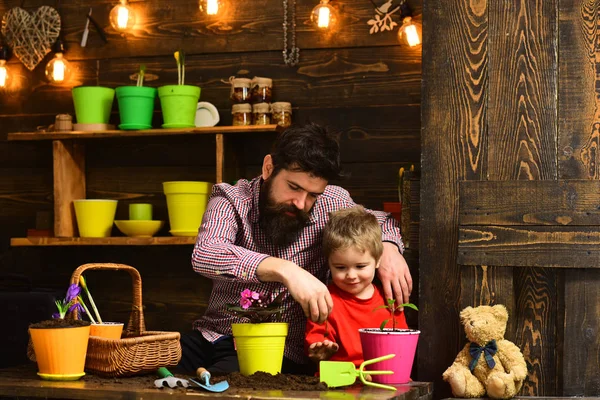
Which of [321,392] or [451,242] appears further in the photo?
[451,242]

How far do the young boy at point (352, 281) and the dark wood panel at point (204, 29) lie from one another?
1561 millimetres

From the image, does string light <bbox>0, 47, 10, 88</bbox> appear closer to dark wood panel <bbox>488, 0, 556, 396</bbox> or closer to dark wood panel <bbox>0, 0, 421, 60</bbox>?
dark wood panel <bbox>0, 0, 421, 60</bbox>

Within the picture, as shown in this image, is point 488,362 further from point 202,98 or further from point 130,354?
point 202,98

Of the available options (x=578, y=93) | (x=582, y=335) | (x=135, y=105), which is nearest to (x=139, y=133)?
(x=135, y=105)

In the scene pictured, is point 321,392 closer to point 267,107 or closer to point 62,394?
point 62,394

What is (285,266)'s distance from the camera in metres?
2.16

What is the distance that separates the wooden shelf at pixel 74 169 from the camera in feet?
12.2

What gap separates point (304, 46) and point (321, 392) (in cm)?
232

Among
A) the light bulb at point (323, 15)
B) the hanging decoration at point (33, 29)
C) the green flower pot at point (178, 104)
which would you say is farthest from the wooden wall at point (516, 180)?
the hanging decoration at point (33, 29)

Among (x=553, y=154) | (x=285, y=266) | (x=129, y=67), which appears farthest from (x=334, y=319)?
(x=129, y=67)

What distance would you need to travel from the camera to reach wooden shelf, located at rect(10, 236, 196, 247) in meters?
3.73

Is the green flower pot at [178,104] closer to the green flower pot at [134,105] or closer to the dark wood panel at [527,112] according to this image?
the green flower pot at [134,105]

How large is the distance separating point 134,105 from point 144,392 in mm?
2188

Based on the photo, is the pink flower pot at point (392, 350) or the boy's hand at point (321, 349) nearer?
the pink flower pot at point (392, 350)
